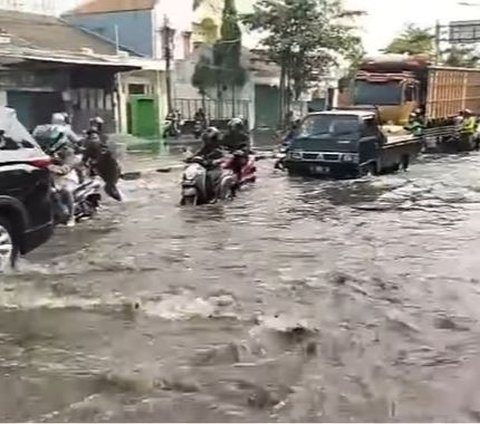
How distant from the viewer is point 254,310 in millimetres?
7426

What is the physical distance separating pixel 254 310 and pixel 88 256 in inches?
131

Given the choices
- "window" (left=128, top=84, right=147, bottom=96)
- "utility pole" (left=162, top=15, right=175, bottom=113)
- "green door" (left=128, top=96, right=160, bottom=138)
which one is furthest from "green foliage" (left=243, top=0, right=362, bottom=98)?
"green door" (left=128, top=96, right=160, bottom=138)

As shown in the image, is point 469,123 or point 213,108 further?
point 213,108

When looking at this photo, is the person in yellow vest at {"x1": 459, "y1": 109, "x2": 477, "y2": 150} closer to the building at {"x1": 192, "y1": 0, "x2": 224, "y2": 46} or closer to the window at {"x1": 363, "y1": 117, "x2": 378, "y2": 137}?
the window at {"x1": 363, "y1": 117, "x2": 378, "y2": 137}

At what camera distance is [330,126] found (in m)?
20.2

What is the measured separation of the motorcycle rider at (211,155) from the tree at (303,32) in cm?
2350

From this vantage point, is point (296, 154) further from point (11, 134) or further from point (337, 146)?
point (11, 134)

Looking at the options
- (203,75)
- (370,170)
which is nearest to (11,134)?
(370,170)

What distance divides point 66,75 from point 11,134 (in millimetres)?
21679

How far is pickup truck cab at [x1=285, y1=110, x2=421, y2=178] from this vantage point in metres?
19.8

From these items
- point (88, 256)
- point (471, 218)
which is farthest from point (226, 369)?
point (471, 218)

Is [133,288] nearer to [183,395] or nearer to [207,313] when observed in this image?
[207,313]

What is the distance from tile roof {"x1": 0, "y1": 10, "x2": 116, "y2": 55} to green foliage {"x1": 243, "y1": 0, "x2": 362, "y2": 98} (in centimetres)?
676

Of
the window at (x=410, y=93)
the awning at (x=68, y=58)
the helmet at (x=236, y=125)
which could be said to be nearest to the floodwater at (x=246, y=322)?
the helmet at (x=236, y=125)
